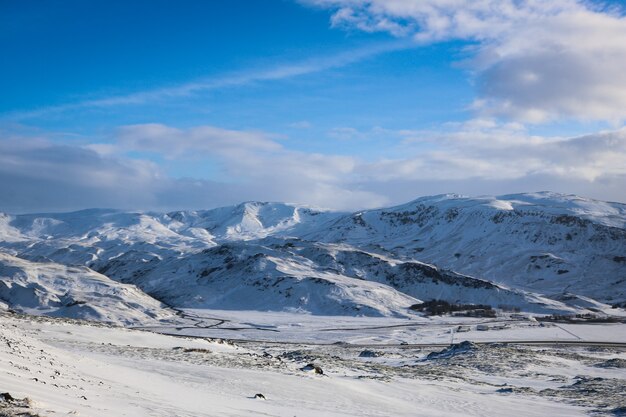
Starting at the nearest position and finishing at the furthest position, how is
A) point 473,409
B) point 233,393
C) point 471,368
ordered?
point 233,393 < point 473,409 < point 471,368

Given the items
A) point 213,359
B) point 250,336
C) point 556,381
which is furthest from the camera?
point 250,336

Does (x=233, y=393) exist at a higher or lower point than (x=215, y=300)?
higher

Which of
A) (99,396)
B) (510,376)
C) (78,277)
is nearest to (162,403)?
(99,396)

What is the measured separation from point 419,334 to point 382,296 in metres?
51.6

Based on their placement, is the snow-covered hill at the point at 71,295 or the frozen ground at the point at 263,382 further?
the snow-covered hill at the point at 71,295

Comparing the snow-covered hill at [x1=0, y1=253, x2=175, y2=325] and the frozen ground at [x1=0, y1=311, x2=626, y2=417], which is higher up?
the frozen ground at [x1=0, y1=311, x2=626, y2=417]

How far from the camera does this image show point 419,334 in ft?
288

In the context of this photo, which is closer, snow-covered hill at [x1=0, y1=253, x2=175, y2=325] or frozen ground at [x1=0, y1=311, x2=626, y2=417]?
frozen ground at [x1=0, y1=311, x2=626, y2=417]

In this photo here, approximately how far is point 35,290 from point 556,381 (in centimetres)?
10417

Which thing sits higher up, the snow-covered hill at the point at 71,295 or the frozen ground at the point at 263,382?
the frozen ground at the point at 263,382

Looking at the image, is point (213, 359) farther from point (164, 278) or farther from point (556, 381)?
point (164, 278)

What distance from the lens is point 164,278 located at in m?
173

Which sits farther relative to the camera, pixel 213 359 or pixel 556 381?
pixel 556 381

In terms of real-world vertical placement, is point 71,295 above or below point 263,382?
below
